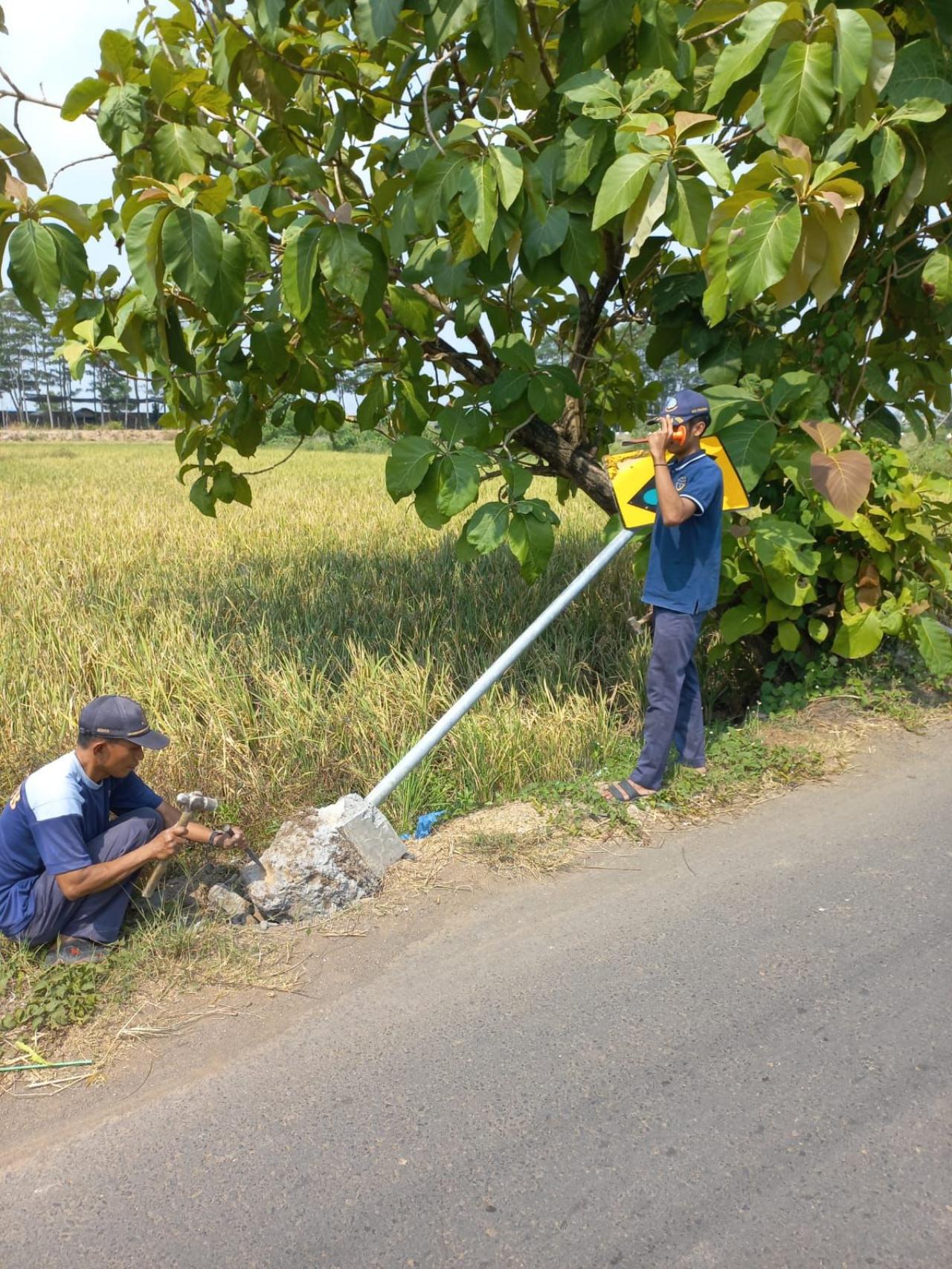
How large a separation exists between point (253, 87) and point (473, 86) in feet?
3.15

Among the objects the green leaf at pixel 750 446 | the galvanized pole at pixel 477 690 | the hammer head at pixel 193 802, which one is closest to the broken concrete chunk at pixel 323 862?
the galvanized pole at pixel 477 690

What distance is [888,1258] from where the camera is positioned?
181 cm

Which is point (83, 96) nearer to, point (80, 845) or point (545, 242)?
point (545, 242)

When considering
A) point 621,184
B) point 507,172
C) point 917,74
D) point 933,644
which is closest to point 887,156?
point 917,74

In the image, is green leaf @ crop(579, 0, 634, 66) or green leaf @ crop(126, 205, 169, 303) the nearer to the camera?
green leaf @ crop(126, 205, 169, 303)

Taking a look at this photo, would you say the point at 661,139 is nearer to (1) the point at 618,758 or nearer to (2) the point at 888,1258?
(1) the point at 618,758

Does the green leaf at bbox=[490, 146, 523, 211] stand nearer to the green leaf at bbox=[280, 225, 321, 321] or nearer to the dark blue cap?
the green leaf at bbox=[280, 225, 321, 321]

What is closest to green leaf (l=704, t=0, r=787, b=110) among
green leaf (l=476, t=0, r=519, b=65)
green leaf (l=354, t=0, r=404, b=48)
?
green leaf (l=476, t=0, r=519, b=65)

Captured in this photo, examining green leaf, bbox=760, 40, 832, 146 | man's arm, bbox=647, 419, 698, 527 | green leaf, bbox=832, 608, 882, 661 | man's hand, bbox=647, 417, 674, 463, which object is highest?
green leaf, bbox=760, 40, 832, 146

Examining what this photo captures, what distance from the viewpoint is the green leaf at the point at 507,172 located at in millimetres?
2918

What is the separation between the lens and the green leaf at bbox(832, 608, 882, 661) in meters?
4.42

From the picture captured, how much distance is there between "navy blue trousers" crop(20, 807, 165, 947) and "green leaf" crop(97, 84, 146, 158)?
93.3 inches

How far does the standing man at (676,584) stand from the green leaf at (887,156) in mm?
947

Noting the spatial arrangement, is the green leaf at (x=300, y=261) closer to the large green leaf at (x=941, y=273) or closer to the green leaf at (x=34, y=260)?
the green leaf at (x=34, y=260)
